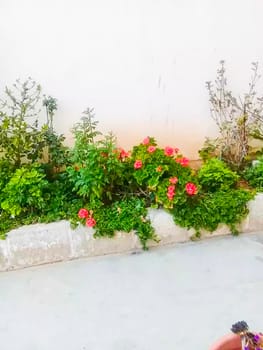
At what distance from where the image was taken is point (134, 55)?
3.12m

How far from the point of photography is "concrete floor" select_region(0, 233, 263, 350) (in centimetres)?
213

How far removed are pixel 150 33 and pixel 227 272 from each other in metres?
1.65

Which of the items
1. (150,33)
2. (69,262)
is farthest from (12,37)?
(69,262)

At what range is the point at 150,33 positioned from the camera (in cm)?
310

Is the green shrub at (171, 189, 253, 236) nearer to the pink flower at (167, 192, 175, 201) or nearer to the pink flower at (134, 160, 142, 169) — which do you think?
the pink flower at (167, 192, 175, 201)

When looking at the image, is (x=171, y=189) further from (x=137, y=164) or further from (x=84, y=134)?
(x=84, y=134)

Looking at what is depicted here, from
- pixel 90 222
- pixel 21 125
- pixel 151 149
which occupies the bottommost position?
pixel 90 222

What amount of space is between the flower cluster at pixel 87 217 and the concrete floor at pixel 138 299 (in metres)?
0.23

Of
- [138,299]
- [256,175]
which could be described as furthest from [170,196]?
[256,175]

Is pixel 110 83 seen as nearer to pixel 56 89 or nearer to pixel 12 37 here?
pixel 56 89

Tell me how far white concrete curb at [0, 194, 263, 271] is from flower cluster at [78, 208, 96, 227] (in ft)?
0.16

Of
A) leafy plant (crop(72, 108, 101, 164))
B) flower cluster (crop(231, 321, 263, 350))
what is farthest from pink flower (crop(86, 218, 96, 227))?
flower cluster (crop(231, 321, 263, 350))

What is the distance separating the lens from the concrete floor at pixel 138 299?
2.13 m

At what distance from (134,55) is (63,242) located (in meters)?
1.36
